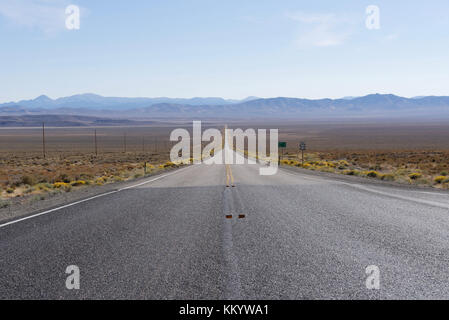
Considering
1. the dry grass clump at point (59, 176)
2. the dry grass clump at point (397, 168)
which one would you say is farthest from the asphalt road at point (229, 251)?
the dry grass clump at point (397, 168)

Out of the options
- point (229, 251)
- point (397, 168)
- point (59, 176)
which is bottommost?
point (397, 168)

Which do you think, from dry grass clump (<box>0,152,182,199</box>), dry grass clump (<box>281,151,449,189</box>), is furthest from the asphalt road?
dry grass clump (<box>281,151,449,189</box>)

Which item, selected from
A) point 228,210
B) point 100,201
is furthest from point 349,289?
point 100,201

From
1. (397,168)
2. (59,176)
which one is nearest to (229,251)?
(59,176)

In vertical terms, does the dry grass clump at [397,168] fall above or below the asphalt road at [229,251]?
below

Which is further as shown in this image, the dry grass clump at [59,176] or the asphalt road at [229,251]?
the dry grass clump at [59,176]

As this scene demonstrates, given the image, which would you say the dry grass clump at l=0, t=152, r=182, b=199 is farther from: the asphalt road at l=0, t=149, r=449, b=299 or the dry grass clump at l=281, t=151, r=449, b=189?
the dry grass clump at l=281, t=151, r=449, b=189

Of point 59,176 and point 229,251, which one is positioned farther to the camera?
point 59,176

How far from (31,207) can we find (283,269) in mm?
8798

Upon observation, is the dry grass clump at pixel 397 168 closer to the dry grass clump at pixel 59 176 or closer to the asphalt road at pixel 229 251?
the asphalt road at pixel 229 251

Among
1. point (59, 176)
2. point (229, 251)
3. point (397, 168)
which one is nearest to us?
point (229, 251)

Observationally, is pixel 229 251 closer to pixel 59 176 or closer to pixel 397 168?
pixel 59 176

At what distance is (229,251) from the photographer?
6.20m

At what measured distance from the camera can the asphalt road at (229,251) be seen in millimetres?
4680
